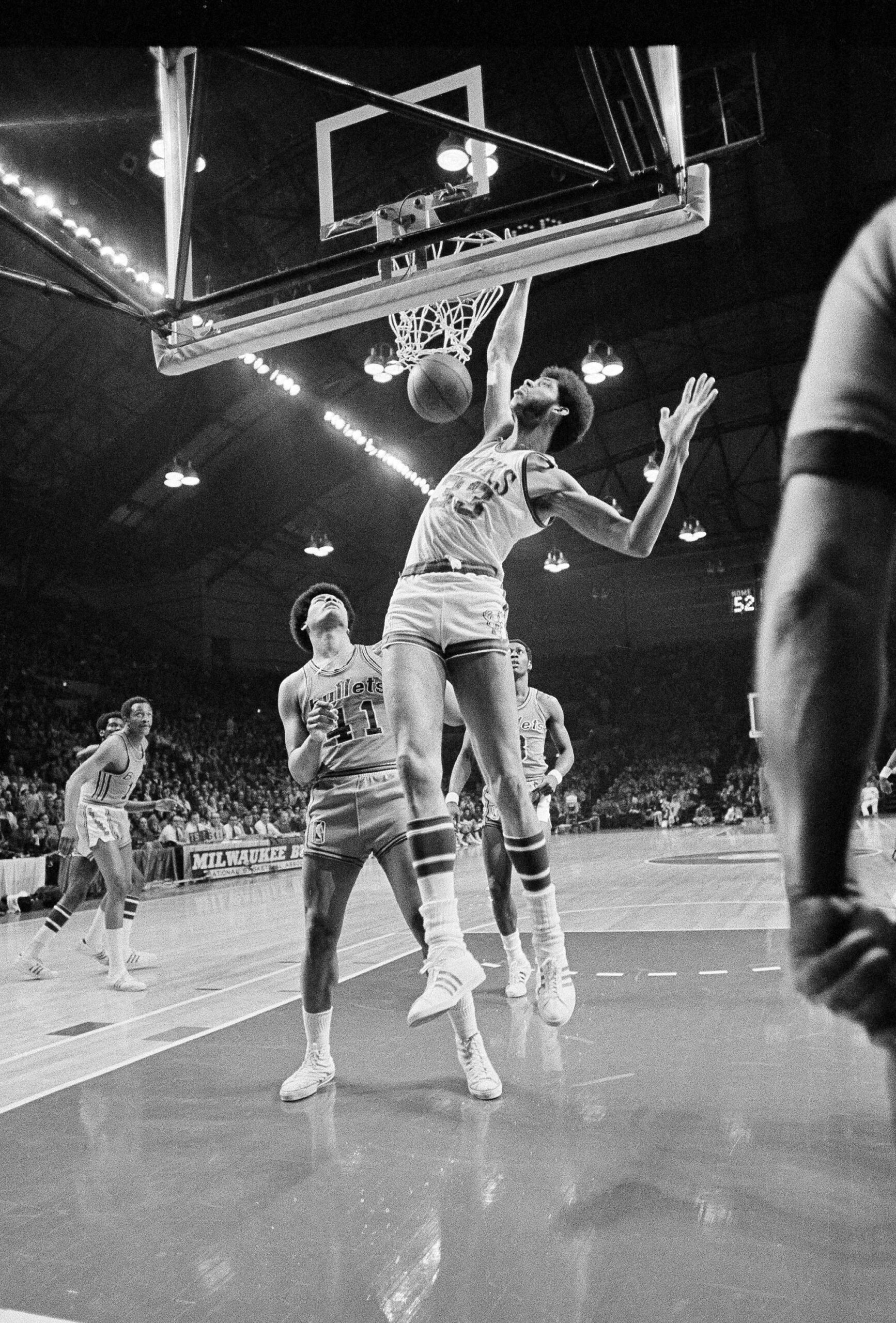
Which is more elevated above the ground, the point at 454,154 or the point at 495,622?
the point at 454,154

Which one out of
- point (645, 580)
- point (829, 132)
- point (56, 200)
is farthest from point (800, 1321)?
point (645, 580)

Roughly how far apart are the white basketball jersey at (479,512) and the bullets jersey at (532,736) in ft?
13.5

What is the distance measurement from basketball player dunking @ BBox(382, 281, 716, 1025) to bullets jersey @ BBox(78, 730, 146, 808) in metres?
4.65

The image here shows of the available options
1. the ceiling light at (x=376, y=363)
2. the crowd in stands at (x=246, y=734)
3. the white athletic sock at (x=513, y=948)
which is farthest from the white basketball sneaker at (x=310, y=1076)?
the crowd in stands at (x=246, y=734)

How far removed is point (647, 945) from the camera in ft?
25.0

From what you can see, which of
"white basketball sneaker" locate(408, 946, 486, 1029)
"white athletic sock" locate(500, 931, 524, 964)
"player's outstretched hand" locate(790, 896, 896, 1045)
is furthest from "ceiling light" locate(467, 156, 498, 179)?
"player's outstretched hand" locate(790, 896, 896, 1045)

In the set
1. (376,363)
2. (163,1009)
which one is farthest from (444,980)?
(376,363)

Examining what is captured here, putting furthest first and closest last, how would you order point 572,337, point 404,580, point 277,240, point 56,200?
1. point 572,337
2. point 277,240
3. point 56,200
4. point 404,580

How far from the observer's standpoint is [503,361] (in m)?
3.68

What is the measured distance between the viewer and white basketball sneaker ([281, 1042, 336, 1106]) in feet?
13.5

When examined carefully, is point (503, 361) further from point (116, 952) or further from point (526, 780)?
point (116, 952)

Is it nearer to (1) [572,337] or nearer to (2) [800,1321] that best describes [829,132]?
(1) [572,337]

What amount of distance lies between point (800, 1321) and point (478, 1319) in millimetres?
701

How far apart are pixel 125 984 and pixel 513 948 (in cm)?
266
